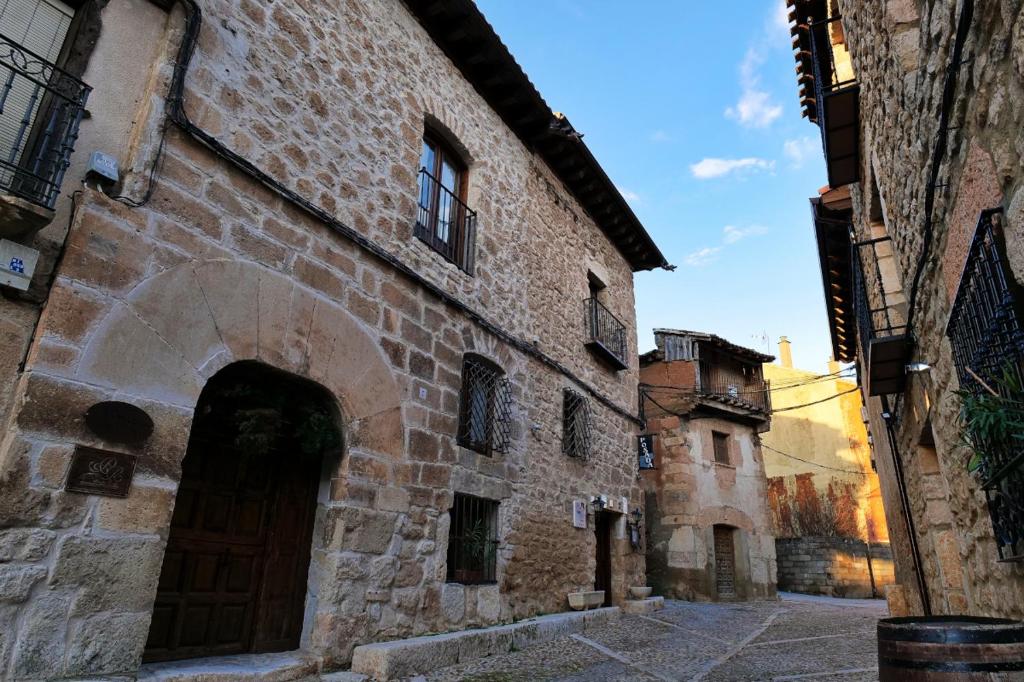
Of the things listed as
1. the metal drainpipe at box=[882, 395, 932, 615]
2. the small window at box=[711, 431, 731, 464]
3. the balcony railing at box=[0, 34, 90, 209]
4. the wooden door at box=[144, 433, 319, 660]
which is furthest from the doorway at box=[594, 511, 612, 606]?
the balcony railing at box=[0, 34, 90, 209]

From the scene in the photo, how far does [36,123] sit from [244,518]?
2766mm

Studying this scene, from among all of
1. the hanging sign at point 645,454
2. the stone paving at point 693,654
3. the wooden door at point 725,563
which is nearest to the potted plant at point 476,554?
the stone paving at point 693,654

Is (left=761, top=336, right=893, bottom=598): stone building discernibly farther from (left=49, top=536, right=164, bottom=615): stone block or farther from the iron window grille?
(left=49, top=536, right=164, bottom=615): stone block

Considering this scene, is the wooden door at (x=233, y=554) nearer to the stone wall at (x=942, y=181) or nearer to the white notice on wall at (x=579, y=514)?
the white notice on wall at (x=579, y=514)

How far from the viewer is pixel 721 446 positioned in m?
15.2

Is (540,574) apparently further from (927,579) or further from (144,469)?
(144,469)

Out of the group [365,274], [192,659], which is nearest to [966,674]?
[192,659]

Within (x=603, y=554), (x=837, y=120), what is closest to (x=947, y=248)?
(x=837, y=120)

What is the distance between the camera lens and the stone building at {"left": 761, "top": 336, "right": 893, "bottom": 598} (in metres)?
16.3

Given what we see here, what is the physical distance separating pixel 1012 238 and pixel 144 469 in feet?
13.3

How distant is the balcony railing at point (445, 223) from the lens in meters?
6.34

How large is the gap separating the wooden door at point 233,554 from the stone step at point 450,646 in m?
0.65

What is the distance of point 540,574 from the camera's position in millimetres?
6973

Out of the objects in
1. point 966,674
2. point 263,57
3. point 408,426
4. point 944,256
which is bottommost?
point 966,674
